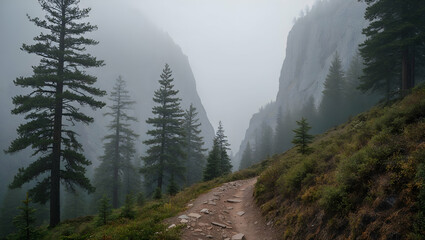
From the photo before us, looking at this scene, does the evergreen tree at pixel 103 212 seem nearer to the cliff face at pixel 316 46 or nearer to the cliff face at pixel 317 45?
the cliff face at pixel 316 46

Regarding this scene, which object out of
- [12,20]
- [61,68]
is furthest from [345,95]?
[12,20]

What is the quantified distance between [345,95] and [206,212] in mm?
49163

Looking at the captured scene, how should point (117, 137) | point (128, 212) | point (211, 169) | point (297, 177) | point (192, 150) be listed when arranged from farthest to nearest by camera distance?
1. point (192, 150)
2. point (117, 137)
3. point (211, 169)
4. point (128, 212)
5. point (297, 177)

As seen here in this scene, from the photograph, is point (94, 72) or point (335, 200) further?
point (94, 72)

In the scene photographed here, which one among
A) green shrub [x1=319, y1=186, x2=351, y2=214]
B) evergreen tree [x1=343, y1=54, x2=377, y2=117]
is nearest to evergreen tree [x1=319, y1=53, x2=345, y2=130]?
evergreen tree [x1=343, y1=54, x2=377, y2=117]

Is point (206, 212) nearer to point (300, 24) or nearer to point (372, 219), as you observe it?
point (372, 219)

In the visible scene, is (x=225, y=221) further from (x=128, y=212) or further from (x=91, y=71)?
(x=91, y=71)

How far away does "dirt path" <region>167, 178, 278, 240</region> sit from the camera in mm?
6457

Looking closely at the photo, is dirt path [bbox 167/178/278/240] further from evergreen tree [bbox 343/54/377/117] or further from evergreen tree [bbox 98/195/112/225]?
evergreen tree [bbox 343/54/377/117]

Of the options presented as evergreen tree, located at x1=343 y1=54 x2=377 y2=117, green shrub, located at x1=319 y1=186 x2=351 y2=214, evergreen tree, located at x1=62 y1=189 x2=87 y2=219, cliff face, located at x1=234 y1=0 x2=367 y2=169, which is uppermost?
cliff face, located at x1=234 y1=0 x2=367 y2=169

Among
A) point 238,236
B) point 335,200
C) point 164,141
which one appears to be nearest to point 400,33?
point 335,200

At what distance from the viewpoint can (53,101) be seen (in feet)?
39.1

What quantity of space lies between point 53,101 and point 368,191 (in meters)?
16.0

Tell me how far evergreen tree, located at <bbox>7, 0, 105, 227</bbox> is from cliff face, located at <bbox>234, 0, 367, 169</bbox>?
66.5 metres
